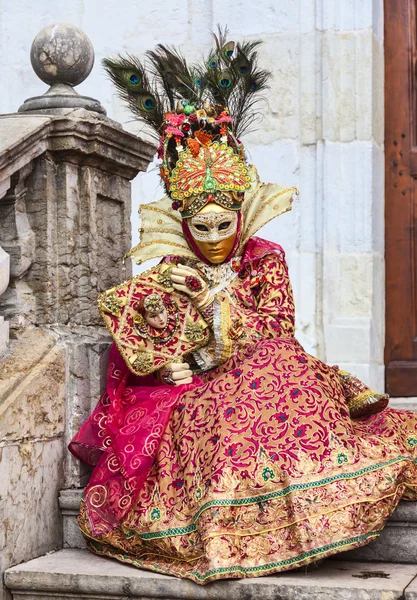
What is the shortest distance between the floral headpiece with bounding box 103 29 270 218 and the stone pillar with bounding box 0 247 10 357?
26.4 inches

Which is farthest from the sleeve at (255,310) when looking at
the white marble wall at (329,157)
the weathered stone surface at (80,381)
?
the white marble wall at (329,157)

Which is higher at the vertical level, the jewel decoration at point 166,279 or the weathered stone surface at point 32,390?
the jewel decoration at point 166,279

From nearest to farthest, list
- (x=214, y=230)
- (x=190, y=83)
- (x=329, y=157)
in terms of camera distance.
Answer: (x=214, y=230) → (x=190, y=83) → (x=329, y=157)

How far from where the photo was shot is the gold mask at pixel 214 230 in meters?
3.94

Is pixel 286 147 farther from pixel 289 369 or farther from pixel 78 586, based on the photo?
pixel 78 586

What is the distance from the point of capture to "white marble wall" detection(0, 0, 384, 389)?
584cm

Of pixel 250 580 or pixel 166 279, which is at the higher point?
Result: pixel 166 279

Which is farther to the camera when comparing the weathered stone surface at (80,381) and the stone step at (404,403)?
the stone step at (404,403)

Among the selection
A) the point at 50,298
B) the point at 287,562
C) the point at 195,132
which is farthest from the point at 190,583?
the point at 195,132

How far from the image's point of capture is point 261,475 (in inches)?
132

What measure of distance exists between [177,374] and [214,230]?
1.78 feet

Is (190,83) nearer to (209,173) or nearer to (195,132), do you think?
(195,132)

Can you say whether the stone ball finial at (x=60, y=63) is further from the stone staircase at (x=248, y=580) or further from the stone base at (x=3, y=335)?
the stone staircase at (x=248, y=580)

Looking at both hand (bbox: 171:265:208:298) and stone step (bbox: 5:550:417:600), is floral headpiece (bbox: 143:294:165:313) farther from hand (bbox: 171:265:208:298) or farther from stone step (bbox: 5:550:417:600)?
stone step (bbox: 5:550:417:600)
